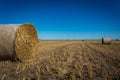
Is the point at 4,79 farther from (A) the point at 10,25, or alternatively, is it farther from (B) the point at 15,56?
(A) the point at 10,25

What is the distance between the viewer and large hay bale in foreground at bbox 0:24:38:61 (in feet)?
25.8

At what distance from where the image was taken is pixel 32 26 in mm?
10203

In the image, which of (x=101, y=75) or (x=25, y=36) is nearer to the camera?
(x=101, y=75)

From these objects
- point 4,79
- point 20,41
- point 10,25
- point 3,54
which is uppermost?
point 10,25

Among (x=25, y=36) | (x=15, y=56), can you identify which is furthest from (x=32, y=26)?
(x=15, y=56)

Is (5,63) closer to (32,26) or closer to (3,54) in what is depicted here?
(3,54)

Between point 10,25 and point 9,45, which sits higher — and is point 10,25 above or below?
above

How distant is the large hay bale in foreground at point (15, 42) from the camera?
310 inches

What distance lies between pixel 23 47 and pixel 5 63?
1.45 meters

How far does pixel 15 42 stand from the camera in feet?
26.7

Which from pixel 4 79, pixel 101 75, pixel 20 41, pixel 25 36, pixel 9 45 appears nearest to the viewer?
pixel 4 79

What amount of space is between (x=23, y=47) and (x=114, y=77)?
5.24 m

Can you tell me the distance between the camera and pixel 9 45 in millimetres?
7867

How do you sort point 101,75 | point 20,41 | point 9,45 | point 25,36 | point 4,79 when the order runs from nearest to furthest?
1. point 4,79
2. point 101,75
3. point 9,45
4. point 20,41
5. point 25,36
